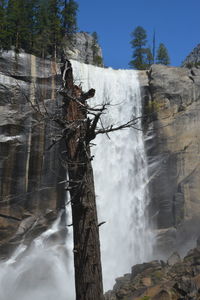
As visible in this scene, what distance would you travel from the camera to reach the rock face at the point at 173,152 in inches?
864

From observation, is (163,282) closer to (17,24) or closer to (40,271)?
(40,271)

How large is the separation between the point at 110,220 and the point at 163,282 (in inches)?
350

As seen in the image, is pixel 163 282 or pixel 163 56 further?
pixel 163 56

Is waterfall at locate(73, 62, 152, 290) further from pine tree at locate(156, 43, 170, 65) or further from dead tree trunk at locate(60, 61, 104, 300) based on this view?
pine tree at locate(156, 43, 170, 65)

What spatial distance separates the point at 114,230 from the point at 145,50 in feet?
93.0

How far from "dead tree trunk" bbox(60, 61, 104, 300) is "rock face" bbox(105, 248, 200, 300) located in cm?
607

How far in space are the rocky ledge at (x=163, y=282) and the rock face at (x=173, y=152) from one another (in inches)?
191

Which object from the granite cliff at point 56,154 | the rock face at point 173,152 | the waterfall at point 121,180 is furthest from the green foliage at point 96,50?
the granite cliff at point 56,154

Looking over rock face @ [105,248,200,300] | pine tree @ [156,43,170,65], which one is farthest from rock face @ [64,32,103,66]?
rock face @ [105,248,200,300]

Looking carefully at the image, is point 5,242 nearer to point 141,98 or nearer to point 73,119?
point 141,98

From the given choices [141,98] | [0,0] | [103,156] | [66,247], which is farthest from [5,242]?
[0,0]

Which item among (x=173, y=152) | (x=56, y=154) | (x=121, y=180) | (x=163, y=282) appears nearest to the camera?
(x=163, y=282)

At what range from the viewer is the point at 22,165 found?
64.6 feet

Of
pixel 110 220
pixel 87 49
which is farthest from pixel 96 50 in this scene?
pixel 110 220
